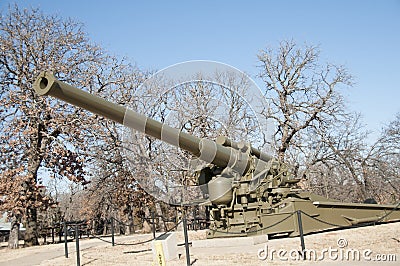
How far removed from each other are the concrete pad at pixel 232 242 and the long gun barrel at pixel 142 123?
1731 millimetres

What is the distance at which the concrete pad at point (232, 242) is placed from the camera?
10570 millimetres

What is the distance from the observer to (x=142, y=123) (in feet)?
30.0

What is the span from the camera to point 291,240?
1091 cm

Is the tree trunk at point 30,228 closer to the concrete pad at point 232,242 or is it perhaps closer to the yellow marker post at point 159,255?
the concrete pad at point 232,242

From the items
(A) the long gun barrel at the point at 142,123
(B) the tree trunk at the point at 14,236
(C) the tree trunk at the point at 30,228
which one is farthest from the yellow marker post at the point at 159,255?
(B) the tree trunk at the point at 14,236

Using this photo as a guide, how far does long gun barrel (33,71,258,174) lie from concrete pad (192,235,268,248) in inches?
68.2

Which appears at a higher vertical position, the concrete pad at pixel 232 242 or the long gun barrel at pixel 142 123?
the long gun barrel at pixel 142 123

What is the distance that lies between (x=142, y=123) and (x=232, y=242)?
12.6 ft

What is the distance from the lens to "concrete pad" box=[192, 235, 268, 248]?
34.7 ft

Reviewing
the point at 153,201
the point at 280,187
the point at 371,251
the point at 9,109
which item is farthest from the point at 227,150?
the point at 153,201

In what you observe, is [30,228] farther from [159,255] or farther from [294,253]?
[159,255]

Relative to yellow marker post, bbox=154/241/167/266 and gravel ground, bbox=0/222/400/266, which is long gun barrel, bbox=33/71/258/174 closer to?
gravel ground, bbox=0/222/400/266

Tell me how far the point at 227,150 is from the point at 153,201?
17062 millimetres

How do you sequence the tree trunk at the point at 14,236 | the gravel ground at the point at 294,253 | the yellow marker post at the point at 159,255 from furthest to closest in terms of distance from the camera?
the tree trunk at the point at 14,236 → the gravel ground at the point at 294,253 → the yellow marker post at the point at 159,255
